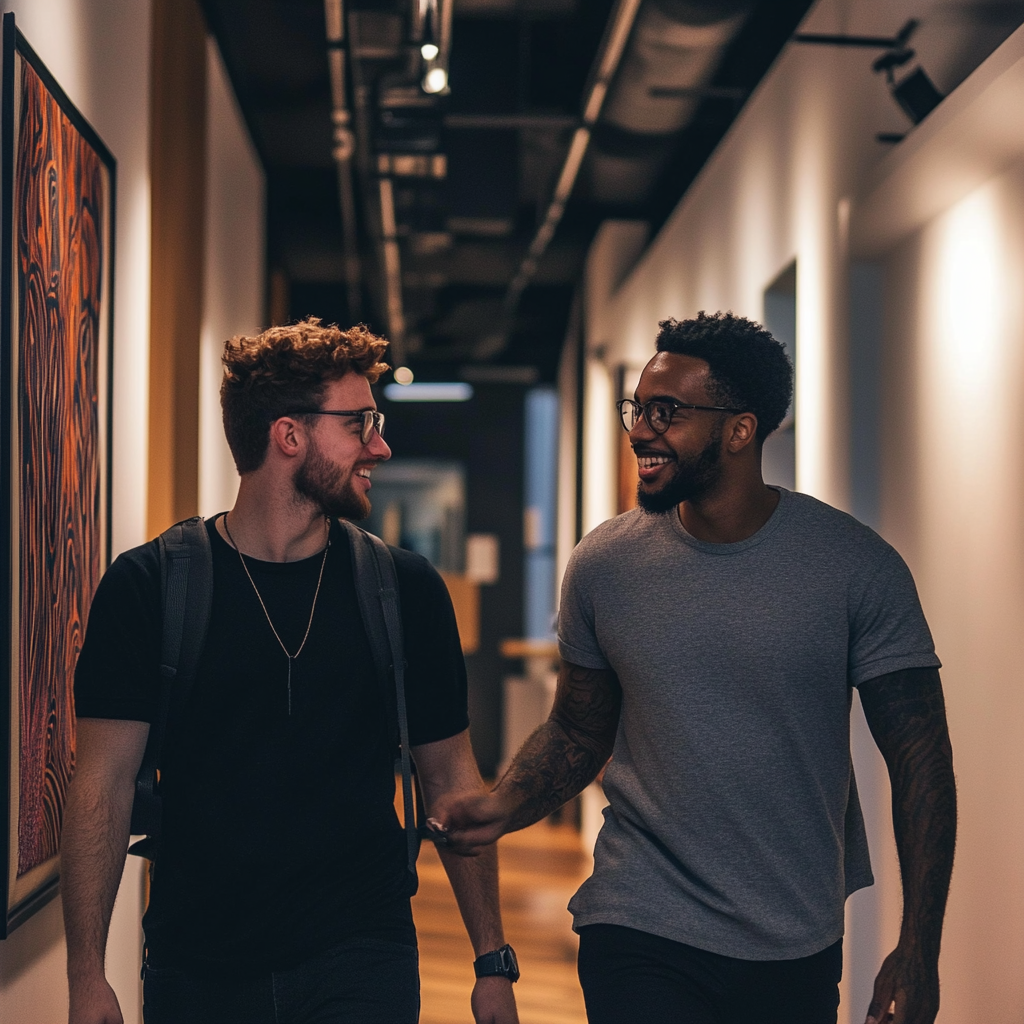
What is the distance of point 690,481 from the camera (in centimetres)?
229

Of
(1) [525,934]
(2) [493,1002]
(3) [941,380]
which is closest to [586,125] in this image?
(3) [941,380]

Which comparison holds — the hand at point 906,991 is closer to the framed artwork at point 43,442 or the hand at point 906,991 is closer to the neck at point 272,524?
the neck at point 272,524

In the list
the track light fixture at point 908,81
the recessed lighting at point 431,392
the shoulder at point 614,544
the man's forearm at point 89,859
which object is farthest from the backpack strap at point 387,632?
the recessed lighting at point 431,392

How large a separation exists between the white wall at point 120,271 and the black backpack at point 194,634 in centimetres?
56

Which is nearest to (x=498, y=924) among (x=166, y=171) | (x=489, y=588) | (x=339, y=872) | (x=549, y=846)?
(x=339, y=872)

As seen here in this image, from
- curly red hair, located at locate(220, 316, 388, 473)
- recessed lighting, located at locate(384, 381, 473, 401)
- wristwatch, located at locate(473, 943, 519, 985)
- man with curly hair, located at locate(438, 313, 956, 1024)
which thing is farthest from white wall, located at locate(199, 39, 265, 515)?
recessed lighting, located at locate(384, 381, 473, 401)

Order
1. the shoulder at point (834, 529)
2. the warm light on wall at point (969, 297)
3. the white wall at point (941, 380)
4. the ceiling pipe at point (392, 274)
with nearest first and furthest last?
the shoulder at point (834, 529) < the white wall at point (941, 380) < the warm light on wall at point (969, 297) < the ceiling pipe at point (392, 274)

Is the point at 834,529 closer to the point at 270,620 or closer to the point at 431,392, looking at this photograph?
the point at 270,620

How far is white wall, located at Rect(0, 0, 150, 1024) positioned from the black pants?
1.12 meters

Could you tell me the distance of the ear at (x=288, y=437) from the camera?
7.68ft

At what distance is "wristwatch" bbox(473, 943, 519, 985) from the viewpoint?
2.27 meters

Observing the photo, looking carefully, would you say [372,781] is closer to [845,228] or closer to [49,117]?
[49,117]

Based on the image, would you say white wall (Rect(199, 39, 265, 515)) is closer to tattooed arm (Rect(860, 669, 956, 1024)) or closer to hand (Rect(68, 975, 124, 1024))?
hand (Rect(68, 975, 124, 1024))

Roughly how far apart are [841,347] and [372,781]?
2275 mm
